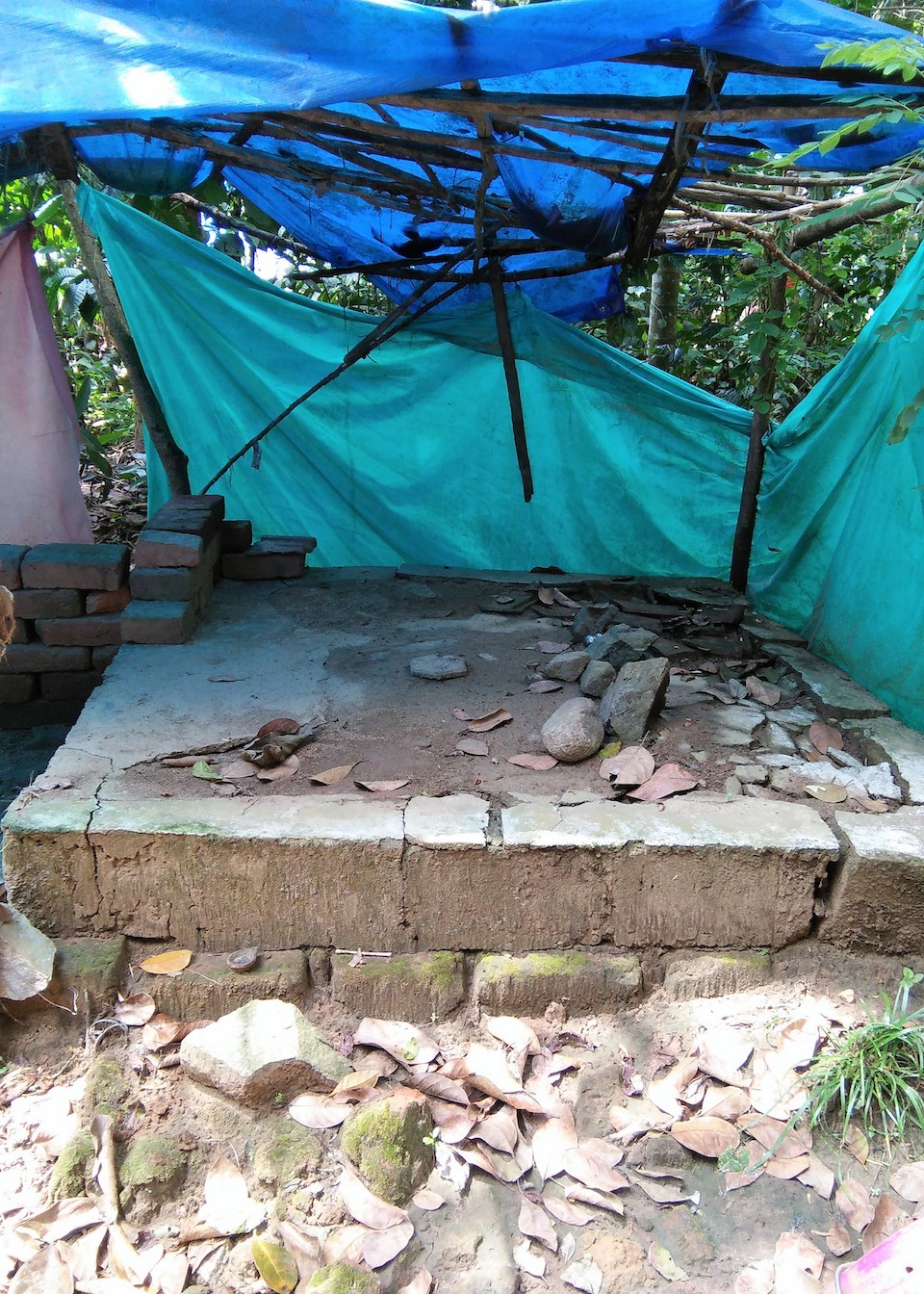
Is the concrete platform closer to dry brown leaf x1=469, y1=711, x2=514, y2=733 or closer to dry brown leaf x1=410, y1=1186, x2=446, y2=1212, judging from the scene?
dry brown leaf x1=469, y1=711, x2=514, y2=733

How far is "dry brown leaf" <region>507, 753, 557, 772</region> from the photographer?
259 centimetres

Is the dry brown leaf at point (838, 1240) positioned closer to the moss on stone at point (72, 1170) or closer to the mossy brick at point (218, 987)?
the mossy brick at point (218, 987)

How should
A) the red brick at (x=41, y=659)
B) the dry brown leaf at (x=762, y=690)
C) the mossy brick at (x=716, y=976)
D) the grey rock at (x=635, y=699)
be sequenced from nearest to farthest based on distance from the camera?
the mossy brick at (x=716, y=976)
the grey rock at (x=635, y=699)
the dry brown leaf at (x=762, y=690)
the red brick at (x=41, y=659)

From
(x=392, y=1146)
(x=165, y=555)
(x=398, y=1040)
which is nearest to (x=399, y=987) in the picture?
(x=398, y=1040)

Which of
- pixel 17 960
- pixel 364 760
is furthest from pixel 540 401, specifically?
pixel 17 960

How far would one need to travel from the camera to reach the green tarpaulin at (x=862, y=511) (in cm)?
294

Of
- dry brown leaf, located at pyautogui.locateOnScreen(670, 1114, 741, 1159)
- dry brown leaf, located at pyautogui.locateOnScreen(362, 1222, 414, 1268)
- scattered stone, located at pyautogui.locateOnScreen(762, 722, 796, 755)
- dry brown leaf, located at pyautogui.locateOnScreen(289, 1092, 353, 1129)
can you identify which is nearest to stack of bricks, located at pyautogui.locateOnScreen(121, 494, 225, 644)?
dry brown leaf, located at pyautogui.locateOnScreen(289, 1092, 353, 1129)

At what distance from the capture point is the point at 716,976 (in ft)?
7.57

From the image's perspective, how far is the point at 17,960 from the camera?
2141 mm

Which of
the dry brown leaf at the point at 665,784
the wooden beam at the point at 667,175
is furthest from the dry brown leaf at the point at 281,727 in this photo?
the wooden beam at the point at 667,175

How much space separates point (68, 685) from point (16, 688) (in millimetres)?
190

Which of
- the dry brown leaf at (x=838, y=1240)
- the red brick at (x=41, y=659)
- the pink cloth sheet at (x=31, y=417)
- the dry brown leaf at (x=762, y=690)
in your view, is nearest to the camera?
the dry brown leaf at (x=838, y=1240)

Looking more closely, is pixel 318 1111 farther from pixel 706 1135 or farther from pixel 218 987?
pixel 706 1135

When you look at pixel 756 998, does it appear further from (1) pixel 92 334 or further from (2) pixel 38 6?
(1) pixel 92 334
